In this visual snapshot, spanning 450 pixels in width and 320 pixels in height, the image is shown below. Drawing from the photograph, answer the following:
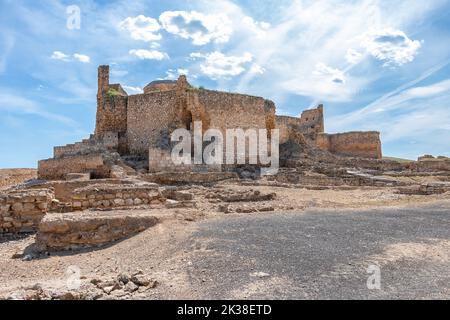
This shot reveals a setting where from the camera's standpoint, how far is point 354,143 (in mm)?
35969

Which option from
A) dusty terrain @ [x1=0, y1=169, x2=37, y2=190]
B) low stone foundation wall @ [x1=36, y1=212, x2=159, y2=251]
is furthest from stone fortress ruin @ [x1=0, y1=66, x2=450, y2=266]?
dusty terrain @ [x1=0, y1=169, x2=37, y2=190]

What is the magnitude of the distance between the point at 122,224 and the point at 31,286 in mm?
2390

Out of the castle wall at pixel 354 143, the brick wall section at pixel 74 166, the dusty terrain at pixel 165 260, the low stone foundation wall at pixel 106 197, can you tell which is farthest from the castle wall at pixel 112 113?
the castle wall at pixel 354 143

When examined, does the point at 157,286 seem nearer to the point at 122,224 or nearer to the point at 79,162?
the point at 122,224

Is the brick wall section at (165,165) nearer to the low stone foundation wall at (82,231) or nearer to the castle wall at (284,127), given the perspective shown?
the castle wall at (284,127)

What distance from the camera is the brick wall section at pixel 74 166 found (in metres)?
18.2

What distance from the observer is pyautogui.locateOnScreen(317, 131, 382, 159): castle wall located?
35.0 metres

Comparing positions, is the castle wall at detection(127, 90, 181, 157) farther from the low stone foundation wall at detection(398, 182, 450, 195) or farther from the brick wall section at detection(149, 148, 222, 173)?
the low stone foundation wall at detection(398, 182, 450, 195)

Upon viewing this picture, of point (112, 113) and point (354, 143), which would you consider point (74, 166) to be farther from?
point (354, 143)

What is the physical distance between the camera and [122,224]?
257 inches

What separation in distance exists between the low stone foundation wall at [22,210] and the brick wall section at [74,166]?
10.1 m

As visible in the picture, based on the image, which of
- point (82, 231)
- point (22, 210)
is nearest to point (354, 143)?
point (22, 210)
